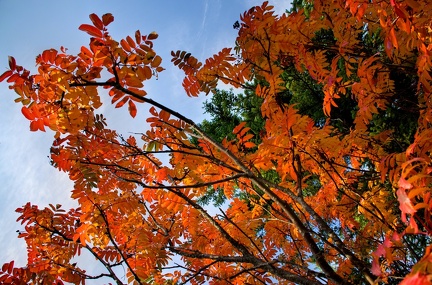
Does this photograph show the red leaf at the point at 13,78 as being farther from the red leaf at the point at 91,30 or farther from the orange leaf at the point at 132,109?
the orange leaf at the point at 132,109

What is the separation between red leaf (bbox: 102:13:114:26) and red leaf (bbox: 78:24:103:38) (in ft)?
0.22

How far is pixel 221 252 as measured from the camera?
11.6 ft

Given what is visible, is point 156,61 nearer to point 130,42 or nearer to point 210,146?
point 130,42

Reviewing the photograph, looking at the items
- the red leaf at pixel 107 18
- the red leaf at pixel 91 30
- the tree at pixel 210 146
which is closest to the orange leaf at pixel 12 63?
the tree at pixel 210 146

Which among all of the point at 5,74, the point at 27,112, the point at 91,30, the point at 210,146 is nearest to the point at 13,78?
the point at 5,74

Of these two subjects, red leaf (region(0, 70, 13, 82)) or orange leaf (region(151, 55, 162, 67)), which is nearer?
red leaf (region(0, 70, 13, 82))

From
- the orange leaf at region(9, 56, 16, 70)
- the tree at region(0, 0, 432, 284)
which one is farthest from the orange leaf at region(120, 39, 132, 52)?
the orange leaf at region(9, 56, 16, 70)

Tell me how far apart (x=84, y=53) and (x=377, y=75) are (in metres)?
2.87

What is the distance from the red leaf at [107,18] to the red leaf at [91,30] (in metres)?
0.07

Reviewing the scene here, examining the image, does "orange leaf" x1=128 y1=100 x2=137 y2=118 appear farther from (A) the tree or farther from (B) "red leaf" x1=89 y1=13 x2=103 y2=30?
(B) "red leaf" x1=89 y1=13 x2=103 y2=30

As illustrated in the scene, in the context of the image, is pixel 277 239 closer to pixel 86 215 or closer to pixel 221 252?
pixel 221 252

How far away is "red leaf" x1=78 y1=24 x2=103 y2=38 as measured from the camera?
1809 millimetres

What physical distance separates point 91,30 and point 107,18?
5.0 inches

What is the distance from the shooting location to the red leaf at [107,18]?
182 cm
